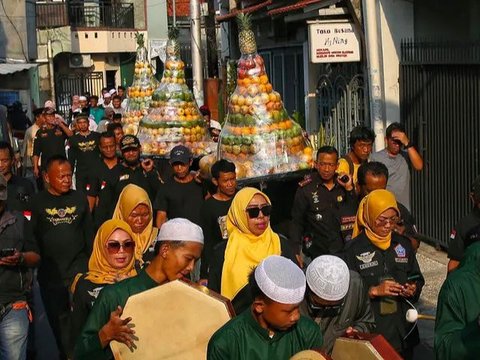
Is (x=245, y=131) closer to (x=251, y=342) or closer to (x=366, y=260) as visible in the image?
(x=366, y=260)

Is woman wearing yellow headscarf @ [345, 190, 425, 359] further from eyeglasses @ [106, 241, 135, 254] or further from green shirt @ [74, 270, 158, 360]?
green shirt @ [74, 270, 158, 360]

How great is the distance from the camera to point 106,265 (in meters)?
5.89

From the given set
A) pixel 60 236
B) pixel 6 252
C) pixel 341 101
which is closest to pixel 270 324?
pixel 6 252

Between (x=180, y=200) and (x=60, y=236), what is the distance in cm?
198

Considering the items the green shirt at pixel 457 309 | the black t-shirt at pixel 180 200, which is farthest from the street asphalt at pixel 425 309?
the green shirt at pixel 457 309

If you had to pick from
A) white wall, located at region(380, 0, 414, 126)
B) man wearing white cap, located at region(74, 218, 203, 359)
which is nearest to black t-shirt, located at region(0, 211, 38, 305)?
man wearing white cap, located at region(74, 218, 203, 359)

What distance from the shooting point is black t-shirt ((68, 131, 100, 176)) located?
12.8m

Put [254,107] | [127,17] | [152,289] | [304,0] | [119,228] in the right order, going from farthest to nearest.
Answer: [127,17] < [304,0] < [254,107] < [119,228] < [152,289]

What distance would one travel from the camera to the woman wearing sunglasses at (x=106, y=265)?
5.86 meters

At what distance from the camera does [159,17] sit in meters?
45.4

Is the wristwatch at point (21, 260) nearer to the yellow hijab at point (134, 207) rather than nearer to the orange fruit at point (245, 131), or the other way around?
the yellow hijab at point (134, 207)

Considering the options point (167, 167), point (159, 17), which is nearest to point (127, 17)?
point (159, 17)

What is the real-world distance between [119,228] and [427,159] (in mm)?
6883

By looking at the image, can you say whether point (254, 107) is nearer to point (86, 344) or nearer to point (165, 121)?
point (165, 121)
